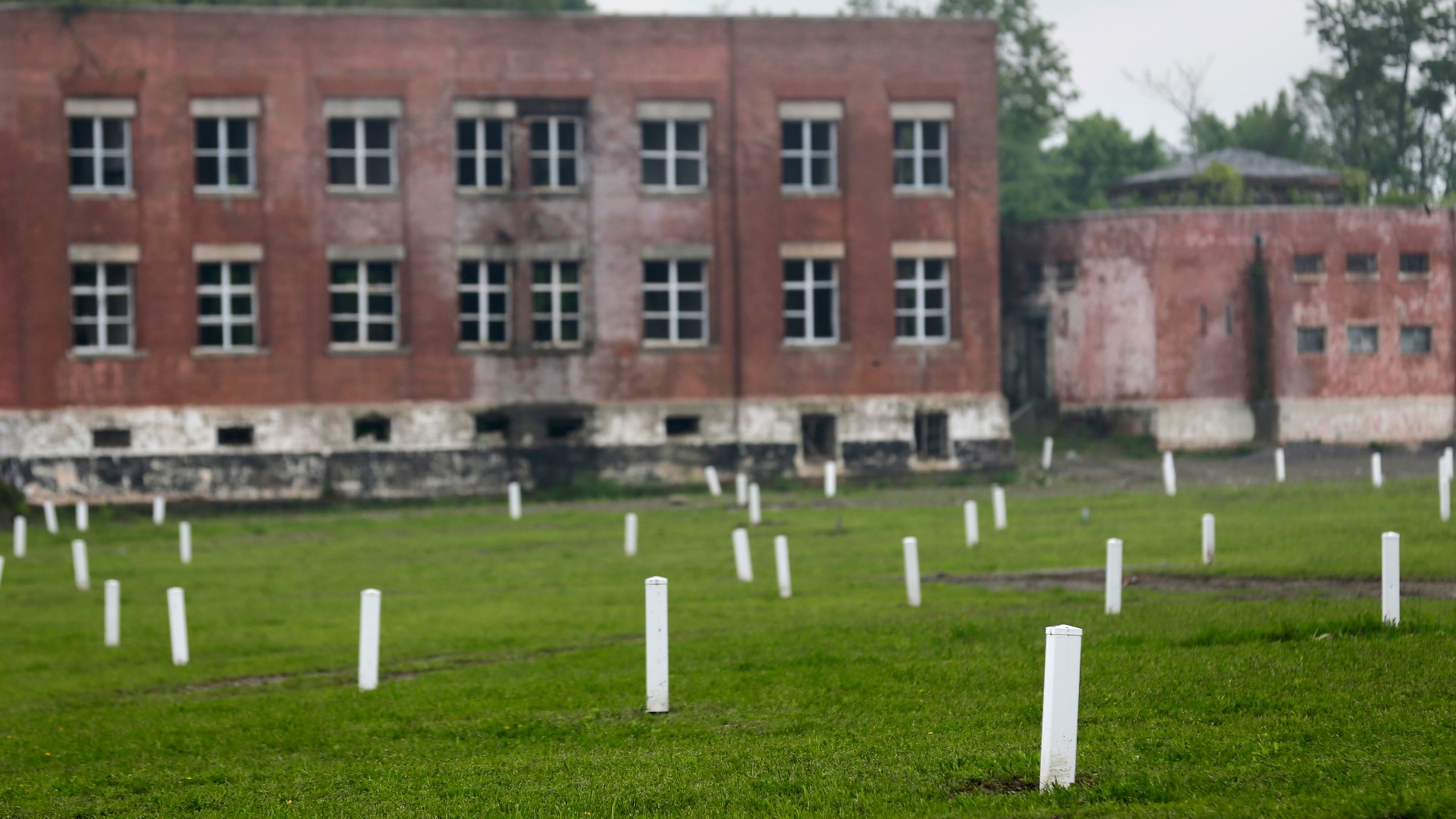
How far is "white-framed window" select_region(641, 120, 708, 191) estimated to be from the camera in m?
45.6

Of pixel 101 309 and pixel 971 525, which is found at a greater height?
pixel 101 309

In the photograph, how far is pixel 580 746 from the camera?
44.0 ft

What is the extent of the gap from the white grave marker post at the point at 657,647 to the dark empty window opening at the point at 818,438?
103 feet

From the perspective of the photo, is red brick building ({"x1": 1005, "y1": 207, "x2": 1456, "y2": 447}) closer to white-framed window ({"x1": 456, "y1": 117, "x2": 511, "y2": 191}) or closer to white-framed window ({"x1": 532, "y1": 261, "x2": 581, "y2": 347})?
white-framed window ({"x1": 532, "y1": 261, "x2": 581, "y2": 347})

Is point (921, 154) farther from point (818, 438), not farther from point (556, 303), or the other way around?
point (556, 303)

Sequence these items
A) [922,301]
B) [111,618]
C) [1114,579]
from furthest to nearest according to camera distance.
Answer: [922,301] → [111,618] → [1114,579]

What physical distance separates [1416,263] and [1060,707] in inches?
1757

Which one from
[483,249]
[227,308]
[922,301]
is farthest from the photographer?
[922,301]

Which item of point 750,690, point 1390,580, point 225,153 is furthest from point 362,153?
point 1390,580

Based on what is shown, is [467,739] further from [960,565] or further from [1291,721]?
[960,565]

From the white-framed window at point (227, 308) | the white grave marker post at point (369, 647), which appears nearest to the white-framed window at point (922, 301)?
the white-framed window at point (227, 308)

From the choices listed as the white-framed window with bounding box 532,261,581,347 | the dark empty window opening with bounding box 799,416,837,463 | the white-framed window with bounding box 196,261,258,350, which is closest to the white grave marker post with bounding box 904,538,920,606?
the dark empty window opening with bounding box 799,416,837,463

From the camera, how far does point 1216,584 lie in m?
21.7

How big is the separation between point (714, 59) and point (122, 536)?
18071mm
